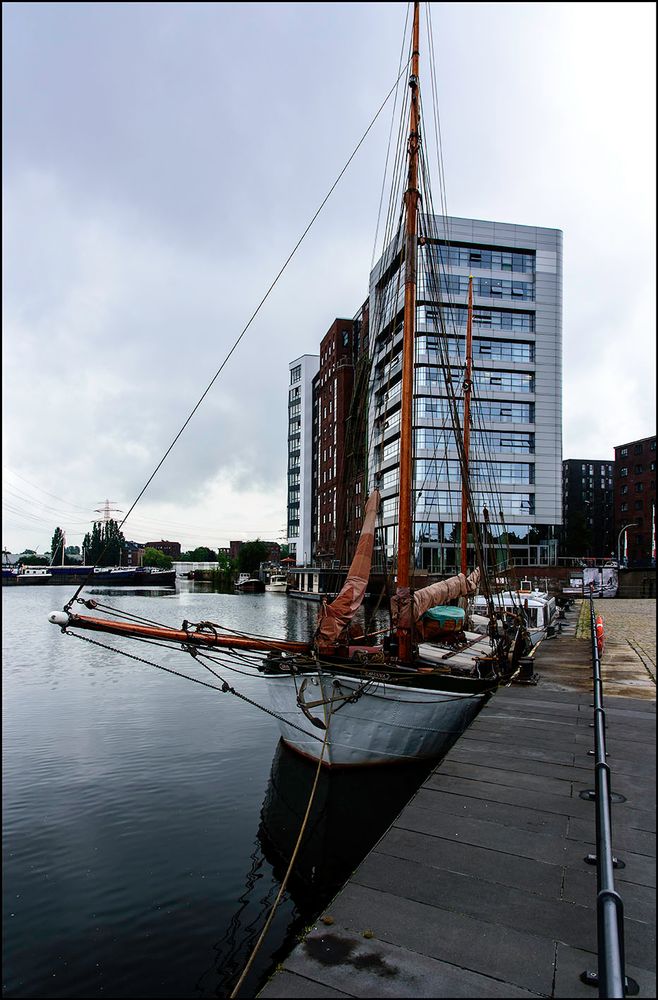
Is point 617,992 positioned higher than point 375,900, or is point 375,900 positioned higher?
point 617,992

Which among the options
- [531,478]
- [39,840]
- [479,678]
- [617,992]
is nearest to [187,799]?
[39,840]

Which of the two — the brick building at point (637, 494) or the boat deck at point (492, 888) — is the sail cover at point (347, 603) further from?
the brick building at point (637, 494)

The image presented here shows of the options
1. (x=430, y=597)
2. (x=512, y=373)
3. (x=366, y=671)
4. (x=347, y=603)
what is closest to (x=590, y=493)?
(x=512, y=373)

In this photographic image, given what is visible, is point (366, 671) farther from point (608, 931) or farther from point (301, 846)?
point (608, 931)

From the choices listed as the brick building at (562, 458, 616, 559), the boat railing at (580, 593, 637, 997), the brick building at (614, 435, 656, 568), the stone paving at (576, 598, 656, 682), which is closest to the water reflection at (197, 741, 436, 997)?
the boat railing at (580, 593, 637, 997)

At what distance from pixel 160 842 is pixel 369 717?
443cm

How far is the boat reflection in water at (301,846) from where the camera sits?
7.86 meters

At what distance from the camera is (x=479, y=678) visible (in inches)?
540

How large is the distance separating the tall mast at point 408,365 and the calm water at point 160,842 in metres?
4.03

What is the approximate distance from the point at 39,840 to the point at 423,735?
7.43 meters

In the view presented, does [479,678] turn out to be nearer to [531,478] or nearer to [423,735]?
[423,735]

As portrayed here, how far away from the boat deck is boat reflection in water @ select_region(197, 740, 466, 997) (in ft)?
8.55

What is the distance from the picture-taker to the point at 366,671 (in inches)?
467

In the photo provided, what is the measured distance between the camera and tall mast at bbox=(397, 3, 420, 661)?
13.8m
